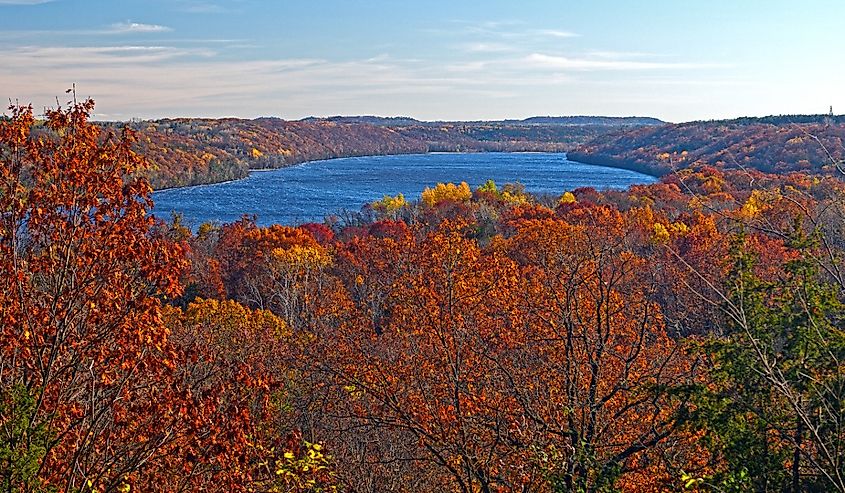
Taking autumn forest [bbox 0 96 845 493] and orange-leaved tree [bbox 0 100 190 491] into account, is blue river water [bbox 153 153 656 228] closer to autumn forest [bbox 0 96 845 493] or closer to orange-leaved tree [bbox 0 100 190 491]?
autumn forest [bbox 0 96 845 493]

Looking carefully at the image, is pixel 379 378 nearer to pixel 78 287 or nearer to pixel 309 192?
pixel 78 287

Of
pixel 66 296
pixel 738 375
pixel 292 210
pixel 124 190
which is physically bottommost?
pixel 292 210

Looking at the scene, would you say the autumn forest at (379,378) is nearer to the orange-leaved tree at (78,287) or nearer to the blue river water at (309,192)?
the orange-leaved tree at (78,287)

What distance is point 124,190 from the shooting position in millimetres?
8477

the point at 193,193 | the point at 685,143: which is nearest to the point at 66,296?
the point at 193,193

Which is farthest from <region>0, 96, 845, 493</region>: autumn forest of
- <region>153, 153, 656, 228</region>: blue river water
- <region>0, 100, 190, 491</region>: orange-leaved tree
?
<region>153, 153, 656, 228</region>: blue river water

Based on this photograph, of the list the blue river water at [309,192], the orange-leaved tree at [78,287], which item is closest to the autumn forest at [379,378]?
the orange-leaved tree at [78,287]

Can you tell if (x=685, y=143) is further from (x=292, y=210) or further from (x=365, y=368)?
(x=365, y=368)

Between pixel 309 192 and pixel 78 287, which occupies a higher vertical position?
pixel 78 287

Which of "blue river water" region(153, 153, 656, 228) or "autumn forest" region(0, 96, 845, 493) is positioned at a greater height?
"autumn forest" region(0, 96, 845, 493)

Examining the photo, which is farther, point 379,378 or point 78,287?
point 379,378

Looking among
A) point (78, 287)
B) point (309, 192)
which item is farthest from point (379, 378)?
point (309, 192)

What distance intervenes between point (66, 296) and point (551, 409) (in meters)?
7.46

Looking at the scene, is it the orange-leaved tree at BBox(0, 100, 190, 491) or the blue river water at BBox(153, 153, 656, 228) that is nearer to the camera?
the orange-leaved tree at BBox(0, 100, 190, 491)
